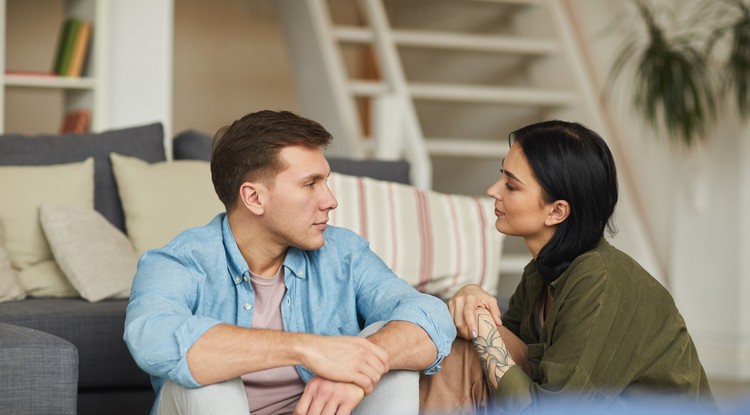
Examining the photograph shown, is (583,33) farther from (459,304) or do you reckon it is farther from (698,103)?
(459,304)

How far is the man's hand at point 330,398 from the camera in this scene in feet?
5.38

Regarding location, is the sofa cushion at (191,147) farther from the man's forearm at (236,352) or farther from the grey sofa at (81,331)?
the man's forearm at (236,352)

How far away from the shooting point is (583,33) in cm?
511

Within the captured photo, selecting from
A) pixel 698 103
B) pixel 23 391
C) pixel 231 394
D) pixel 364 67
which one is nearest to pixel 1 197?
pixel 23 391

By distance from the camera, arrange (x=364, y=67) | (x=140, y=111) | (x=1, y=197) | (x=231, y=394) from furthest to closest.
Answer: (x=364, y=67)
(x=140, y=111)
(x=1, y=197)
(x=231, y=394)

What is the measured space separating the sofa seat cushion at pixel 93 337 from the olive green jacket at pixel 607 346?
43.8 inches

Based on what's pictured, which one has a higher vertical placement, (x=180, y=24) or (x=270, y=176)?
(x=180, y=24)

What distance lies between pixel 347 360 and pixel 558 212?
1.78ft

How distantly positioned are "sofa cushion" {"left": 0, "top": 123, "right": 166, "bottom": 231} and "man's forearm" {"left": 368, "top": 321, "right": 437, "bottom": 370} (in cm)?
152

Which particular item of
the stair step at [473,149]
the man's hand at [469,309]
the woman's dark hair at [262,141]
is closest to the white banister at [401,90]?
the stair step at [473,149]

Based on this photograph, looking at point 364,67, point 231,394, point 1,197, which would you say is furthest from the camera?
point 364,67

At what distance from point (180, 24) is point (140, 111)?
311 centimetres

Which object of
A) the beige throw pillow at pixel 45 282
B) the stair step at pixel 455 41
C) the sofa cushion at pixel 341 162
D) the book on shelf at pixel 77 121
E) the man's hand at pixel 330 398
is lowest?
the beige throw pillow at pixel 45 282

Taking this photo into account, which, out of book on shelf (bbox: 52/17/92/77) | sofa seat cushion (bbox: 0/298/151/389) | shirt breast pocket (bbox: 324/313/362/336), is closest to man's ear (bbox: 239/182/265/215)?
shirt breast pocket (bbox: 324/313/362/336)
